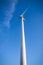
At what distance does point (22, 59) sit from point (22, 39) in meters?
2.32

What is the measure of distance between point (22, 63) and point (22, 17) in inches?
291

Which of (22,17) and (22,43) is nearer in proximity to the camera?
(22,43)

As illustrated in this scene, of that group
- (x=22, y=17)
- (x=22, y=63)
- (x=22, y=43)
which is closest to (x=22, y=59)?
(x=22, y=63)

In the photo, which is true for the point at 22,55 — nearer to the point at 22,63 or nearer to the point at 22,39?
the point at 22,63

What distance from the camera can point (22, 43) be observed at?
12266mm

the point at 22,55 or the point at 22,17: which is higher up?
the point at 22,17

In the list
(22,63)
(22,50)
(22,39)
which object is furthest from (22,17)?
(22,63)

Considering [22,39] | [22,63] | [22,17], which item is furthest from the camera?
[22,17]

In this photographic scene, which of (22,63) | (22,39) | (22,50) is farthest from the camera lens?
(22,39)

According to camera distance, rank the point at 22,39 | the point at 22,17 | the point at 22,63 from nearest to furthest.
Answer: the point at 22,63 → the point at 22,39 → the point at 22,17

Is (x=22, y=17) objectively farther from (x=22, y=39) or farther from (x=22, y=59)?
(x=22, y=59)

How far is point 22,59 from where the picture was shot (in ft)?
36.0

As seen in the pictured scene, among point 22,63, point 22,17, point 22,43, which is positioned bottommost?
point 22,63

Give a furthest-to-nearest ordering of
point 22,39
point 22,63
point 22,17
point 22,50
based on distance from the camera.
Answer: point 22,17 < point 22,39 < point 22,50 < point 22,63
